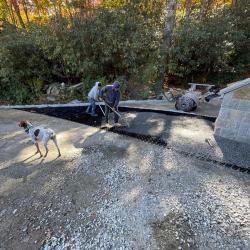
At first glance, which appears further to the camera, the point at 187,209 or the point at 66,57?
the point at 66,57

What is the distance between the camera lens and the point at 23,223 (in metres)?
3.87

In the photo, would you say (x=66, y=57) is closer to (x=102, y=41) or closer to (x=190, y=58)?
(x=102, y=41)

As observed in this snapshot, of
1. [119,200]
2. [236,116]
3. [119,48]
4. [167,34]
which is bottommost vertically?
[119,200]

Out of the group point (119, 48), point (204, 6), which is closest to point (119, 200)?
point (119, 48)

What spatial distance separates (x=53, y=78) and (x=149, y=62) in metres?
5.59

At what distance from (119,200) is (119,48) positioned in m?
8.32

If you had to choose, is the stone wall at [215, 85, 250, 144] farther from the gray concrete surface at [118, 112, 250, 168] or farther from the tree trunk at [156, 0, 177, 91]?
the tree trunk at [156, 0, 177, 91]

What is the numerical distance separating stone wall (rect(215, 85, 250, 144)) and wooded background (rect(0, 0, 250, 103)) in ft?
16.5

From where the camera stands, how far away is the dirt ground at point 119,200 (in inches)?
141

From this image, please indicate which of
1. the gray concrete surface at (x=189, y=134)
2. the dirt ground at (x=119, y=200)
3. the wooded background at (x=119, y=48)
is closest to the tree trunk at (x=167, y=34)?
the wooded background at (x=119, y=48)

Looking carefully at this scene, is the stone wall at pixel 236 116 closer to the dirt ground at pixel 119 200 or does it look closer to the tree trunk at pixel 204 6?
the dirt ground at pixel 119 200

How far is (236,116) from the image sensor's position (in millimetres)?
6531

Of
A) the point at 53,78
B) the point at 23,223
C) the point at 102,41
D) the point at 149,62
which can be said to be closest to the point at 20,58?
the point at 53,78

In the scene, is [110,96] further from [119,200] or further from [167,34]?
[167,34]
